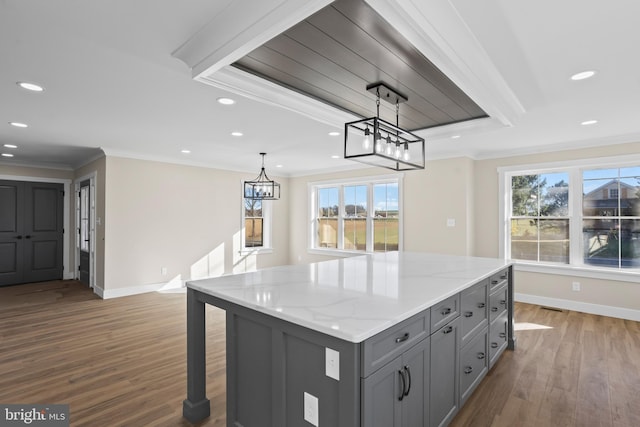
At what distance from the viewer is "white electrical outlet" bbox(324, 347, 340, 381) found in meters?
1.34

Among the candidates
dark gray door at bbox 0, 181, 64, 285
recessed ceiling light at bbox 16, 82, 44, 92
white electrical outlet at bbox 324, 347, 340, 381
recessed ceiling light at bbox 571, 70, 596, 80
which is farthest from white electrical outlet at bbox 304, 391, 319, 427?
dark gray door at bbox 0, 181, 64, 285

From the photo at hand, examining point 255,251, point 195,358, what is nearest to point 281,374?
point 195,358

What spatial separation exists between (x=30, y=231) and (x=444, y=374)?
7.83 m

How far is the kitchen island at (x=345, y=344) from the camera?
1363mm

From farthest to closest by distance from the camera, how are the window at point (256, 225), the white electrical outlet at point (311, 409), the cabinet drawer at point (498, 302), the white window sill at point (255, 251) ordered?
the window at point (256, 225), the white window sill at point (255, 251), the cabinet drawer at point (498, 302), the white electrical outlet at point (311, 409)

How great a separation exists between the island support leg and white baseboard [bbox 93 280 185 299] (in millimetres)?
3882

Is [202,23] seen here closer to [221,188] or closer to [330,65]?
[330,65]

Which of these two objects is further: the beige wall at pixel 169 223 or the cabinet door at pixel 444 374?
the beige wall at pixel 169 223

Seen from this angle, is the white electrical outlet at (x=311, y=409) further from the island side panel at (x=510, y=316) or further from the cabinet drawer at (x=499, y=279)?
the island side panel at (x=510, y=316)

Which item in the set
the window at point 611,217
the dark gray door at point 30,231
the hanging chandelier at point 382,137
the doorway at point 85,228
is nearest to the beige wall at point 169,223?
the doorway at point 85,228

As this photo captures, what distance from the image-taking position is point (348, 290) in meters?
1.95

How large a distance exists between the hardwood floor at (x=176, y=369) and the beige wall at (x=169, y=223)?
3.66ft

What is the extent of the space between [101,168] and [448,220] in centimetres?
575

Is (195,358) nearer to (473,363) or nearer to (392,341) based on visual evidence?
(392,341)
